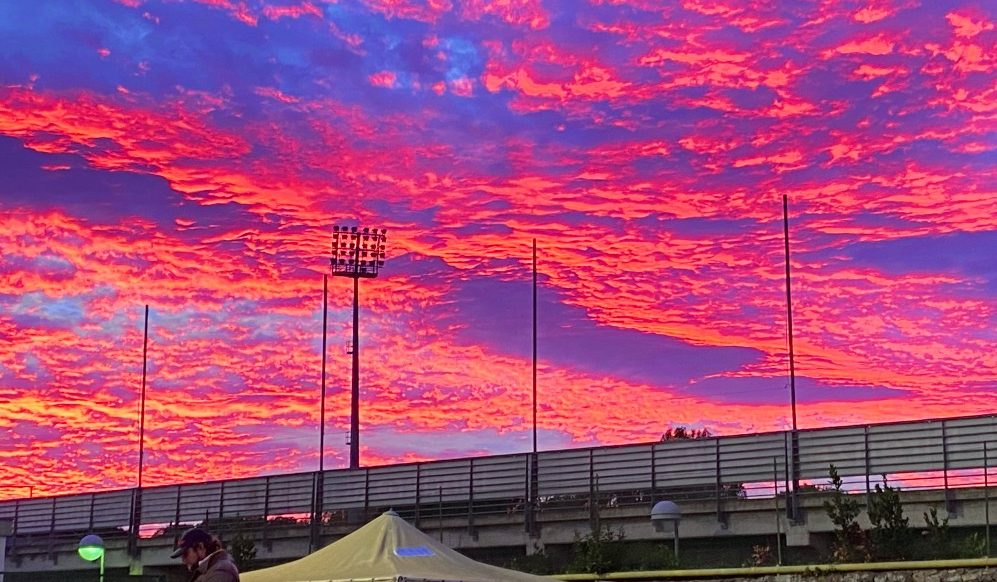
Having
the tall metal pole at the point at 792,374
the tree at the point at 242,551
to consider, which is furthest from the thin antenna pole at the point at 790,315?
the tree at the point at 242,551

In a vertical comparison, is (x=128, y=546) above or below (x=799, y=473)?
below

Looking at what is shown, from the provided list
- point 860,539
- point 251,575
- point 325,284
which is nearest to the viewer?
point 251,575

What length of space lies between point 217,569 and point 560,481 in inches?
1023

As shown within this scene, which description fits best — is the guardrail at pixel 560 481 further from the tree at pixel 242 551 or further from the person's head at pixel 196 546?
the person's head at pixel 196 546

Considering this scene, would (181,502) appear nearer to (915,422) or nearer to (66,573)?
(66,573)

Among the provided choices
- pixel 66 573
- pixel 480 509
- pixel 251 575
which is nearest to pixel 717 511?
pixel 480 509

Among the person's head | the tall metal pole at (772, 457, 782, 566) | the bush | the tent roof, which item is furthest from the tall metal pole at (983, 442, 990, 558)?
the person's head

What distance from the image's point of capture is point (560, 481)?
35.3 metres

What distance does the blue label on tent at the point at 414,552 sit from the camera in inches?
694

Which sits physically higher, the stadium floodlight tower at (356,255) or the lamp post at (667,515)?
the stadium floodlight tower at (356,255)

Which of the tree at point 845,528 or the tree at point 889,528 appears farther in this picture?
the tree at point 845,528

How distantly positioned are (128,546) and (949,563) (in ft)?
107

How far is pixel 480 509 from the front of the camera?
3700 cm

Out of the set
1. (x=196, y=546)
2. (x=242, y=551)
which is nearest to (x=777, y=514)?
(x=242, y=551)
